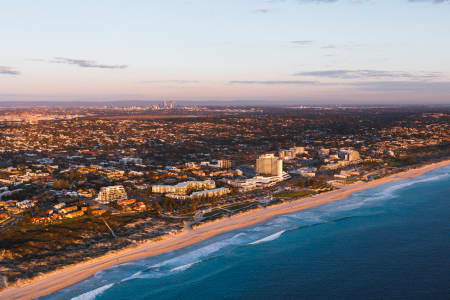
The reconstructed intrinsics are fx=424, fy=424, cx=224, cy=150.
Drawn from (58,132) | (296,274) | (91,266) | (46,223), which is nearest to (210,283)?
(296,274)

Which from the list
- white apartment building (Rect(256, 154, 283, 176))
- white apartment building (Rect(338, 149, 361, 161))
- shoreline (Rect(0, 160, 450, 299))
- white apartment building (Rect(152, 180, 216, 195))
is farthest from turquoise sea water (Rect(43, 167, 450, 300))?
white apartment building (Rect(338, 149, 361, 161))

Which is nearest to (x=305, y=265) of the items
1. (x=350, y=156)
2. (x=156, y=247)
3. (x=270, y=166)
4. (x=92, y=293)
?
(x=156, y=247)

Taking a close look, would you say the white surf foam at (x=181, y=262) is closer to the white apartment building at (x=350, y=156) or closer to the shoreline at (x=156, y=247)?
the shoreline at (x=156, y=247)

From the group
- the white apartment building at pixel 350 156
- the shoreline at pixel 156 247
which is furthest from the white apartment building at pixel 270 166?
the white apartment building at pixel 350 156

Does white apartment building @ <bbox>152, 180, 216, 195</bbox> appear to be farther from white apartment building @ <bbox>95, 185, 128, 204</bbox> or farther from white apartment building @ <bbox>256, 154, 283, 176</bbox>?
white apartment building @ <bbox>256, 154, 283, 176</bbox>

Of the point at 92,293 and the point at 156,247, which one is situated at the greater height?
the point at 156,247

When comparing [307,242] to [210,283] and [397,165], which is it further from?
[397,165]

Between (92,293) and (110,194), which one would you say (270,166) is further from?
(92,293)
